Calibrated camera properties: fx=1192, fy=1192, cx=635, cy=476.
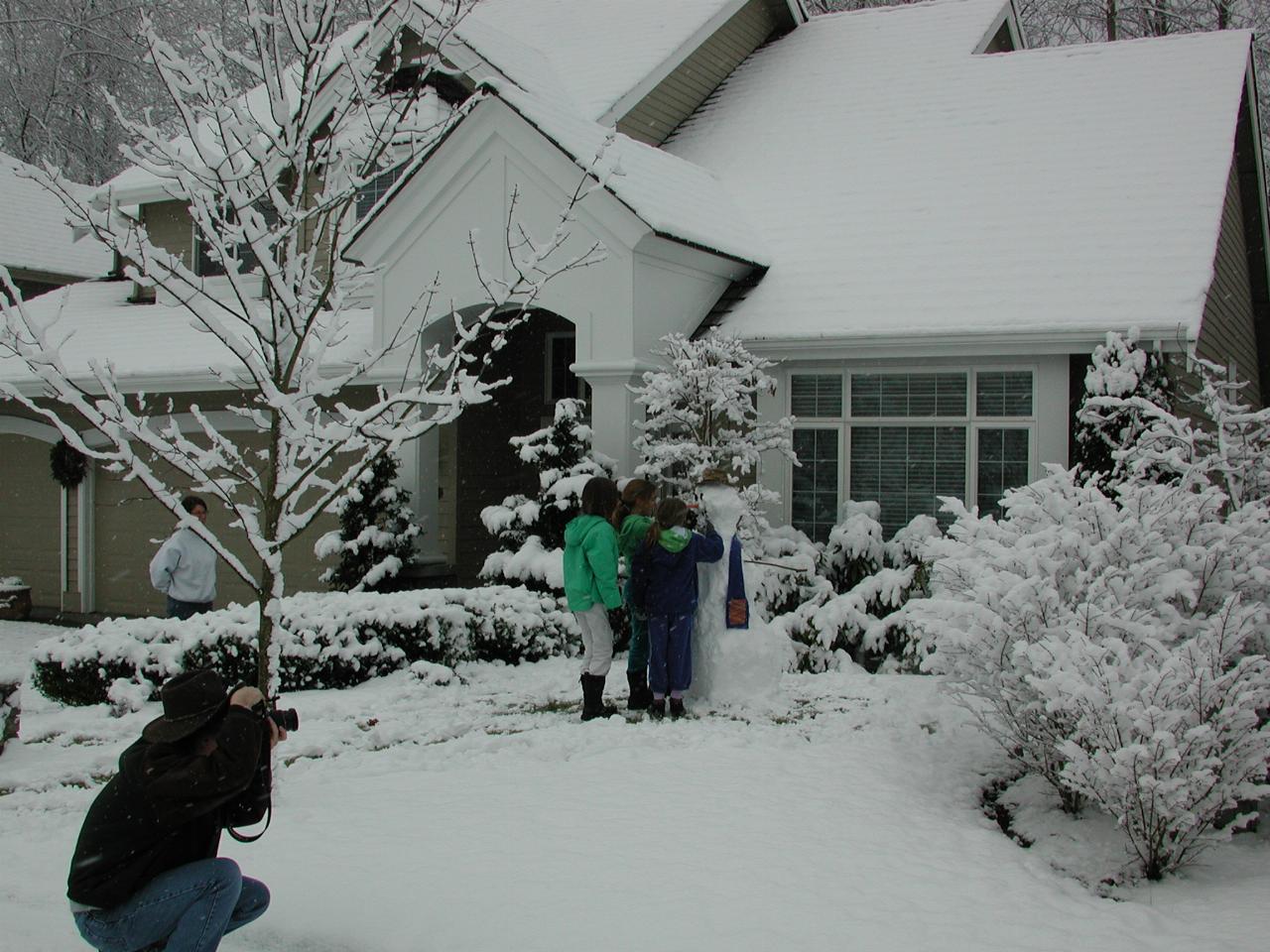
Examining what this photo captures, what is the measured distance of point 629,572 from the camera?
27.9 ft

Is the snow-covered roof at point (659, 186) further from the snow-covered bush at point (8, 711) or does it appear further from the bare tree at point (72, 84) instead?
the bare tree at point (72, 84)

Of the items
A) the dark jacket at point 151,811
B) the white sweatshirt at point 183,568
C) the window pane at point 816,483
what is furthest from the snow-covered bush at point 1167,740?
the white sweatshirt at point 183,568

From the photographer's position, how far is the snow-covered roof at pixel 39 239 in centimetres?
2286

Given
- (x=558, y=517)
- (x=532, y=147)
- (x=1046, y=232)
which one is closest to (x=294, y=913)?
(x=558, y=517)

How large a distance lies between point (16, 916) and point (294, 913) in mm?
1258

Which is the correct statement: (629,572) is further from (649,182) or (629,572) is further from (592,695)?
(649,182)

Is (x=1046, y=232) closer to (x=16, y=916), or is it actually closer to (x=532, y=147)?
(x=532, y=147)

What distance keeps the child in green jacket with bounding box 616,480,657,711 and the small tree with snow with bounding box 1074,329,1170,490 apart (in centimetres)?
398

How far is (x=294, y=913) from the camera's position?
4.92 m

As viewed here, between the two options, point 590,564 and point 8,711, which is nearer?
point 8,711

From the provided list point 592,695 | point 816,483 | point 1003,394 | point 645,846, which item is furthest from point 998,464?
point 645,846

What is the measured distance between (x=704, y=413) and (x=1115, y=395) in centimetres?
359

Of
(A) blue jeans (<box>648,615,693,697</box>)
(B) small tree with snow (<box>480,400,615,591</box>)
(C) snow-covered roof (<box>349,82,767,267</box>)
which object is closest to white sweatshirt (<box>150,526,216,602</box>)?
(B) small tree with snow (<box>480,400,615,591</box>)

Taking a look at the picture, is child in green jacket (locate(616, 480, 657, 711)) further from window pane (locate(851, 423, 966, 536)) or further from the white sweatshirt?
the white sweatshirt
